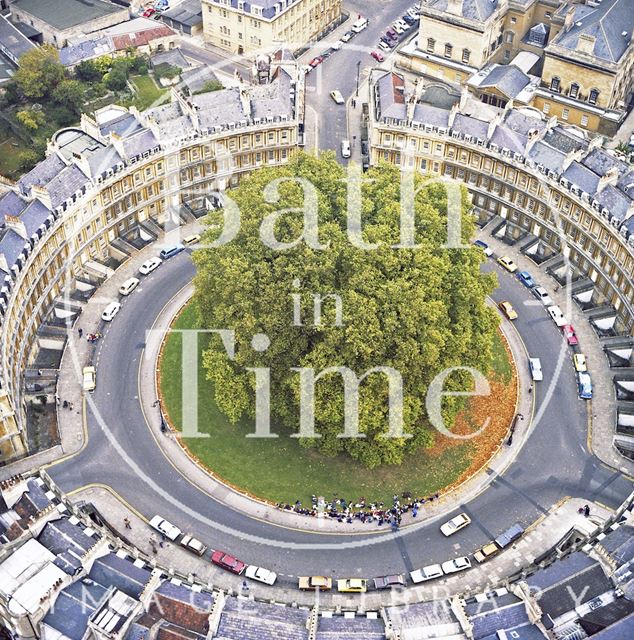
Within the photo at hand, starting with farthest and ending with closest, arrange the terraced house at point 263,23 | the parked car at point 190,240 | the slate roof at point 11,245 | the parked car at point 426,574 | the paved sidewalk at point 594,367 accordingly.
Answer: the terraced house at point 263,23 < the parked car at point 190,240 < the slate roof at point 11,245 < the paved sidewalk at point 594,367 < the parked car at point 426,574

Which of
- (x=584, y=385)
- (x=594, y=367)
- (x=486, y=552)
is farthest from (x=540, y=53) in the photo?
(x=486, y=552)

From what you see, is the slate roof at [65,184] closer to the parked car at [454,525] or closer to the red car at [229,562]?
the red car at [229,562]

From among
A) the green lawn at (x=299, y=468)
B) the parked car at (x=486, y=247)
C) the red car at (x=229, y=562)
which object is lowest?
the red car at (x=229, y=562)

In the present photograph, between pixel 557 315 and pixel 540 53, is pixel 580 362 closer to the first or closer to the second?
pixel 557 315

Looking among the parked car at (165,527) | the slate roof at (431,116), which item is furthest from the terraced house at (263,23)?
the parked car at (165,527)

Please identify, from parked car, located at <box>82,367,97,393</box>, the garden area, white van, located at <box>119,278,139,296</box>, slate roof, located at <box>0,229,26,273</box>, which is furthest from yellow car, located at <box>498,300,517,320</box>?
the garden area

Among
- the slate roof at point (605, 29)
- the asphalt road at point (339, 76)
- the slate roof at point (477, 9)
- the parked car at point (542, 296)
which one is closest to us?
the parked car at point (542, 296)
